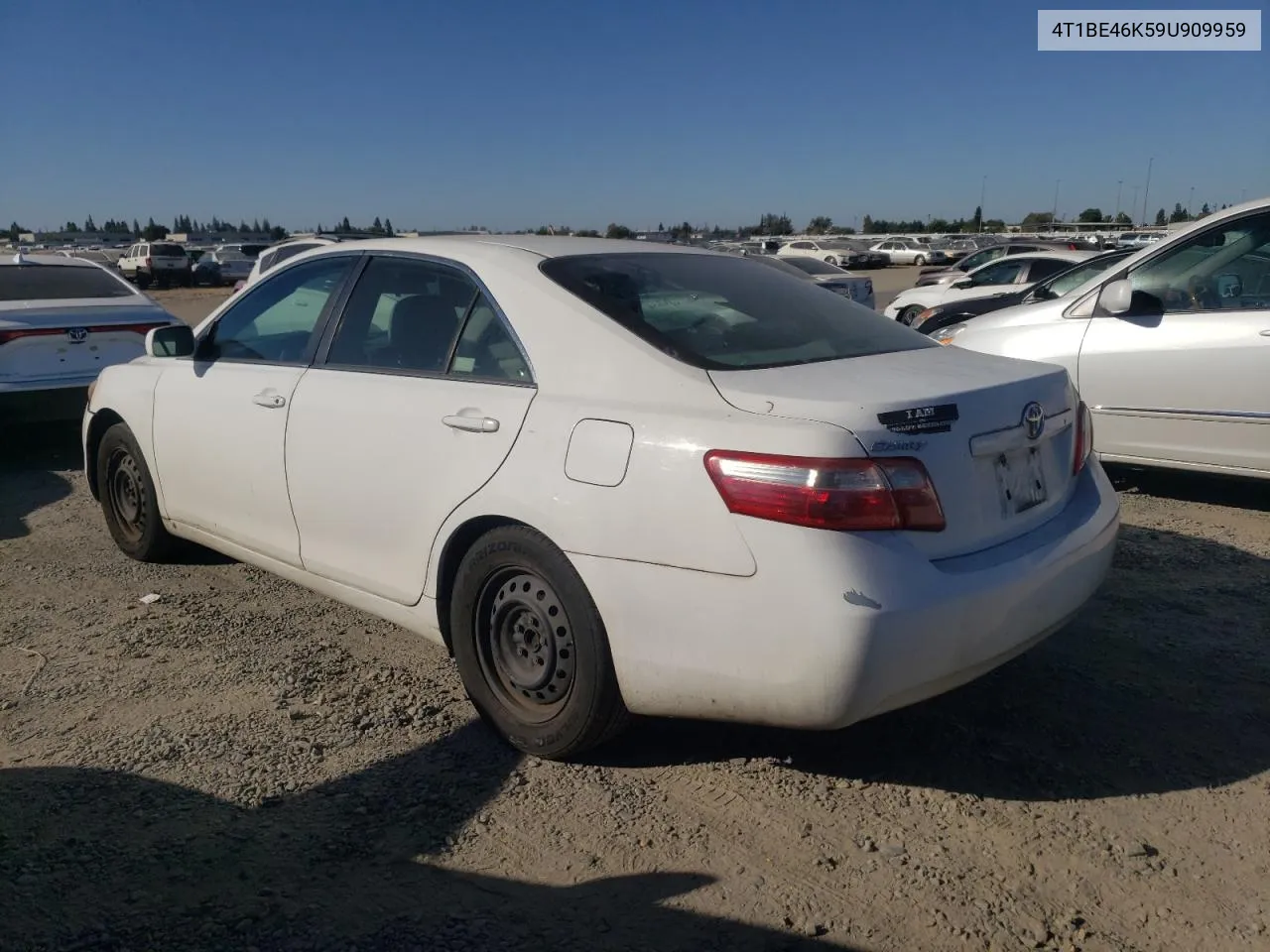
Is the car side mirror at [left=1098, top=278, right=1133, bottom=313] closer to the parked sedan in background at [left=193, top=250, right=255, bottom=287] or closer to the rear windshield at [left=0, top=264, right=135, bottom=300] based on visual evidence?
the rear windshield at [left=0, top=264, right=135, bottom=300]

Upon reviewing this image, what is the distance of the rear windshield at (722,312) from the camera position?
3289 millimetres

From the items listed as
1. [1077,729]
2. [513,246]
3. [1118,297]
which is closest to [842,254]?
[1118,297]

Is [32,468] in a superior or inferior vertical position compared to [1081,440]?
inferior

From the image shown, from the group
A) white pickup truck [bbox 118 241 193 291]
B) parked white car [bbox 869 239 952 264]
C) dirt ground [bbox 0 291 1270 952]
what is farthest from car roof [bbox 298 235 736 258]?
parked white car [bbox 869 239 952 264]

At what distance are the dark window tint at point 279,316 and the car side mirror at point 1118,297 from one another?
4.03 metres

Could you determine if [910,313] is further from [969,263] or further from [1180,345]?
[969,263]

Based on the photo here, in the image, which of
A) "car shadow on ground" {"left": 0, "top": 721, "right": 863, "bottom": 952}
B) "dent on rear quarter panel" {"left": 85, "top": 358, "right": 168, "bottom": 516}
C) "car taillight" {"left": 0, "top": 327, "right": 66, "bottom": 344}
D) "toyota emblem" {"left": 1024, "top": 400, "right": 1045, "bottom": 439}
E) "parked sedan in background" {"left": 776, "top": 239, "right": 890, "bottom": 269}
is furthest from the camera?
"parked sedan in background" {"left": 776, "top": 239, "right": 890, "bottom": 269}

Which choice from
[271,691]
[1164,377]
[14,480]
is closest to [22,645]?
[271,691]

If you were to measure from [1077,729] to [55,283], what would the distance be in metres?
8.14

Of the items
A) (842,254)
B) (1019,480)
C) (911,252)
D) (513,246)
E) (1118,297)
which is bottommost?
(911,252)

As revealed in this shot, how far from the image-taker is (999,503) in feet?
9.86

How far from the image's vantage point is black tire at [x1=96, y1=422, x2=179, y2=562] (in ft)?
16.8

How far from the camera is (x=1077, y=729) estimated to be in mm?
3479

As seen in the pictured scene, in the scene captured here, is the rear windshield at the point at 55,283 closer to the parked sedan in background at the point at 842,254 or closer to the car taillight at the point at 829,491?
the car taillight at the point at 829,491
